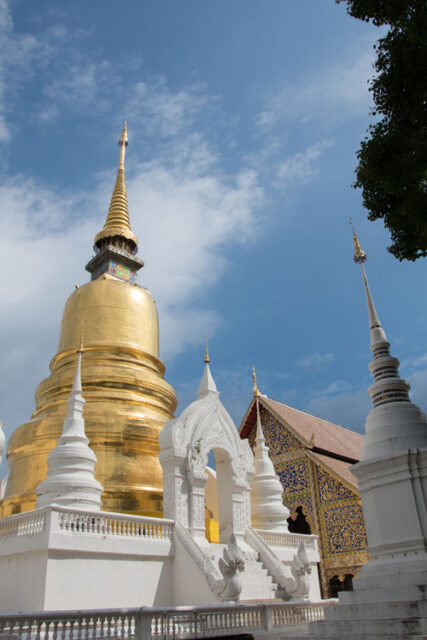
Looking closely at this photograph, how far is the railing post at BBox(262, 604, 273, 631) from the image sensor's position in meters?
7.11

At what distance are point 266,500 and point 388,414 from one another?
847 cm

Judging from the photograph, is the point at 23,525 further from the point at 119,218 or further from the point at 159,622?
the point at 119,218

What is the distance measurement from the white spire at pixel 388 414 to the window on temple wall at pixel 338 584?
31.0 feet

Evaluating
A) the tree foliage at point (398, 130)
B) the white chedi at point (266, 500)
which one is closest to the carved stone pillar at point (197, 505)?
the white chedi at point (266, 500)

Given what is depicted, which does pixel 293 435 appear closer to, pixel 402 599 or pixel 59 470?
pixel 59 470

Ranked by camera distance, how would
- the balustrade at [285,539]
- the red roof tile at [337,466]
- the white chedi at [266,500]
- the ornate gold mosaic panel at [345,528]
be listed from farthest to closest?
1. the red roof tile at [337,466]
2. the ornate gold mosaic panel at [345,528]
3. the white chedi at [266,500]
4. the balustrade at [285,539]

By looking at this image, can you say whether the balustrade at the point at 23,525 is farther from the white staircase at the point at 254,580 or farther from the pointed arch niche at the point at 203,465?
the white staircase at the point at 254,580

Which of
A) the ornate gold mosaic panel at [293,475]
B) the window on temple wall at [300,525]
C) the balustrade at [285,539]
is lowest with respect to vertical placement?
the balustrade at [285,539]

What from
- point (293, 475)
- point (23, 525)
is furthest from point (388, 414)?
point (293, 475)

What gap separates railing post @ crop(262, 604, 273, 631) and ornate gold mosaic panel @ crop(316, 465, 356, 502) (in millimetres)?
6994

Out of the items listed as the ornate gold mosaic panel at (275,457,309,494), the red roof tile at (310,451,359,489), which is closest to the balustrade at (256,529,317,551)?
the red roof tile at (310,451,359,489)

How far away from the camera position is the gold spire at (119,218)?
61.1ft

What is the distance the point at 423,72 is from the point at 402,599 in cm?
459

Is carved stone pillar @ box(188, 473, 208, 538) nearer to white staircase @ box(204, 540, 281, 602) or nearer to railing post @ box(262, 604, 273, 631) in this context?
white staircase @ box(204, 540, 281, 602)
